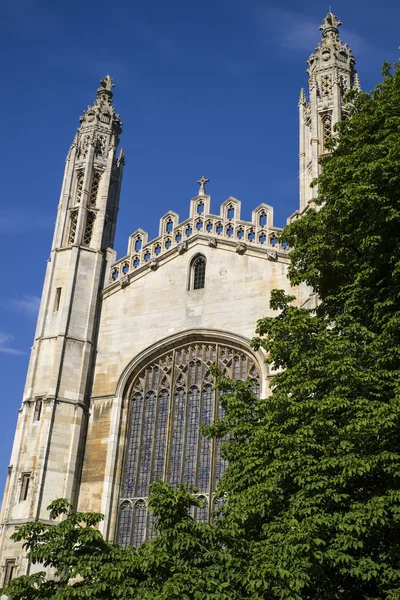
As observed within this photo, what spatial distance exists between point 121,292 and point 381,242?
479 inches

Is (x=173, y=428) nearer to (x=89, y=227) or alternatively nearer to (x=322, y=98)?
(x=89, y=227)

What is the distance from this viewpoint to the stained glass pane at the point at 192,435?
22594mm

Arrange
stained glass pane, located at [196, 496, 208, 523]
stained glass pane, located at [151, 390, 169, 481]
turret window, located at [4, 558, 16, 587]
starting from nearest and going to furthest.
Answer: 1. turret window, located at [4, 558, 16, 587]
2. stained glass pane, located at [196, 496, 208, 523]
3. stained glass pane, located at [151, 390, 169, 481]

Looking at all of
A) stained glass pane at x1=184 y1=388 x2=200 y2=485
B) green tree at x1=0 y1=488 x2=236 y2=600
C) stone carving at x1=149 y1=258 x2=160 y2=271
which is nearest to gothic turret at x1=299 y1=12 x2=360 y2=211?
stone carving at x1=149 y1=258 x2=160 y2=271

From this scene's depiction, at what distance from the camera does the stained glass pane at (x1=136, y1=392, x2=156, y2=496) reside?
2305 cm

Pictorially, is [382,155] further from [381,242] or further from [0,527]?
[0,527]

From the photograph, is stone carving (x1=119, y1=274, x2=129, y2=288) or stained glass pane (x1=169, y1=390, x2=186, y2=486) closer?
stained glass pane (x1=169, y1=390, x2=186, y2=486)

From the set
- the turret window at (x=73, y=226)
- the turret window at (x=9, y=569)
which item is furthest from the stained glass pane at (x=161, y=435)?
the turret window at (x=73, y=226)

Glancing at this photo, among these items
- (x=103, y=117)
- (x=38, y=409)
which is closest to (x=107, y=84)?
(x=103, y=117)

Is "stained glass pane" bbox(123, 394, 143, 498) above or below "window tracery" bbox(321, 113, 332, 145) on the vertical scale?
below

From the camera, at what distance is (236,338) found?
23.6 m

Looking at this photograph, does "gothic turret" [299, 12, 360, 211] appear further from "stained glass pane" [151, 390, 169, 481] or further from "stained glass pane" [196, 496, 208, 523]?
"stained glass pane" [196, 496, 208, 523]

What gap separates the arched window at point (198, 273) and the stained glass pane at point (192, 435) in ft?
11.5

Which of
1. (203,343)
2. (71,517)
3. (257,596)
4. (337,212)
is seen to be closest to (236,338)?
(203,343)
